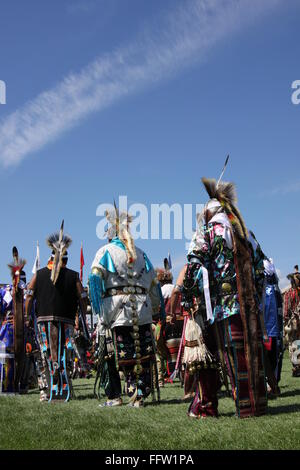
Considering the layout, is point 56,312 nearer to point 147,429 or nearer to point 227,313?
point 227,313

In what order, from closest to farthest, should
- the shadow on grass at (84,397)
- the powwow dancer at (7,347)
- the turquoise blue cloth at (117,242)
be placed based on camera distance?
the turquoise blue cloth at (117,242)
the shadow on grass at (84,397)
the powwow dancer at (7,347)

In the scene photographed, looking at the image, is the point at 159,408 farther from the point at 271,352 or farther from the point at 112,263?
the point at 271,352

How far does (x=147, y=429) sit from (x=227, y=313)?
1.14 metres

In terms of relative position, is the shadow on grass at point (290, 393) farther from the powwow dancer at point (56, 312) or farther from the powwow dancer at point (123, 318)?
the powwow dancer at point (56, 312)

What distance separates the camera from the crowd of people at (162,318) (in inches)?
193

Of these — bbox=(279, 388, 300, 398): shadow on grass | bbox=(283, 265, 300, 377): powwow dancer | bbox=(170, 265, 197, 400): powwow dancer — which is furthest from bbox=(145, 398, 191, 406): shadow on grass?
bbox=(283, 265, 300, 377): powwow dancer

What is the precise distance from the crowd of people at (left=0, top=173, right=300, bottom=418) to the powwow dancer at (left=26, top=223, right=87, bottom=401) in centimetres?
1

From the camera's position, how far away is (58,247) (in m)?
7.79

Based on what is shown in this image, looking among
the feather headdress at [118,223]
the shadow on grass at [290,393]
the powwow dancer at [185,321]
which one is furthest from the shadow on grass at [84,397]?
the shadow on grass at [290,393]

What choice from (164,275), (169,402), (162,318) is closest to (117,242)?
(162,318)

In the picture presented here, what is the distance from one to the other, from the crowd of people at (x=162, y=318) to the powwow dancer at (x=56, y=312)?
13 mm

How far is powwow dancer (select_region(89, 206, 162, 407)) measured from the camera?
6441 mm

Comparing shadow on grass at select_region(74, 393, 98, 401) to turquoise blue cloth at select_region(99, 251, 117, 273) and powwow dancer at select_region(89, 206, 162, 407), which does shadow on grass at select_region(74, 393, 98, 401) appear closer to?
powwow dancer at select_region(89, 206, 162, 407)
